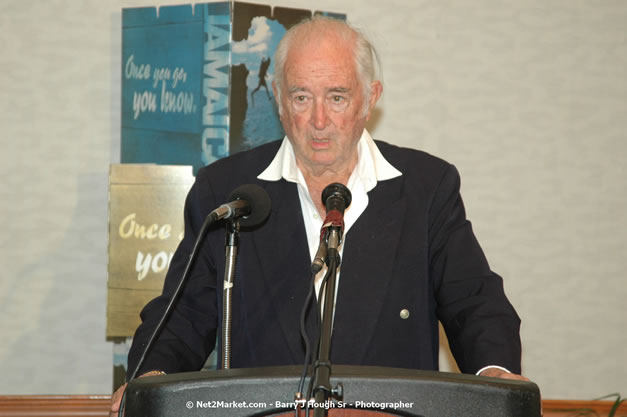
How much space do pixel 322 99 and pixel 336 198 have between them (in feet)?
2.23

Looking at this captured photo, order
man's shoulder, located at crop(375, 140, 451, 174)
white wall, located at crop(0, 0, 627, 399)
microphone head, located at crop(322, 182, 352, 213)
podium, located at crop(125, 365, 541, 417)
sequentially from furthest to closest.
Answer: white wall, located at crop(0, 0, 627, 399) < man's shoulder, located at crop(375, 140, 451, 174) < microphone head, located at crop(322, 182, 352, 213) < podium, located at crop(125, 365, 541, 417)

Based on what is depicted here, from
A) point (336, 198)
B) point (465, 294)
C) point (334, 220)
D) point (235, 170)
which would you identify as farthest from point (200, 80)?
point (334, 220)

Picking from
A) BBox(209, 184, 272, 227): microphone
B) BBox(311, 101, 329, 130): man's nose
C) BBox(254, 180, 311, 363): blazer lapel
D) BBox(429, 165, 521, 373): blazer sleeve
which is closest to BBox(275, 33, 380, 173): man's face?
BBox(311, 101, 329, 130): man's nose

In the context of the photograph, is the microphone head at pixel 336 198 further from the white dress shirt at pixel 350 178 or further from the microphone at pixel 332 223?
the white dress shirt at pixel 350 178

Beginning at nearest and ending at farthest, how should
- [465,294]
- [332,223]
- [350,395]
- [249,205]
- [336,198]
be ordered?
[350,395], [332,223], [336,198], [249,205], [465,294]

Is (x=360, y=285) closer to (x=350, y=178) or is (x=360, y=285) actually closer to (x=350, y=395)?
(x=350, y=178)

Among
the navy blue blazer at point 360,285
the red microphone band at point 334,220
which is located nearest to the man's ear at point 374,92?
the navy blue blazer at point 360,285

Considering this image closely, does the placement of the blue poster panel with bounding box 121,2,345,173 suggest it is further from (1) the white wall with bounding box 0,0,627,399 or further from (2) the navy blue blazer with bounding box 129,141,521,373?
(2) the navy blue blazer with bounding box 129,141,521,373

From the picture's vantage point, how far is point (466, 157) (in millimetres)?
3203

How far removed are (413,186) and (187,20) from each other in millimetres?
1274

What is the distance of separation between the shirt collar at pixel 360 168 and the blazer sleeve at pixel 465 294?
0.58 feet

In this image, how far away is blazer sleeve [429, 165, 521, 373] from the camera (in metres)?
1.76

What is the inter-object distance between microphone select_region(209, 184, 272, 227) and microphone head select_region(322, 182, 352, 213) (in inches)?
6.3

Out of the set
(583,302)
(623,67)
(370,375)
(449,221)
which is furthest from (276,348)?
(623,67)
